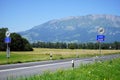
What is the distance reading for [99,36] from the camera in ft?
98.6

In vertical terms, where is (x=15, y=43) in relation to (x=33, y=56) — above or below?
above

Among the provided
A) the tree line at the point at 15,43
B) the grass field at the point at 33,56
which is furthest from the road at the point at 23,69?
the tree line at the point at 15,43

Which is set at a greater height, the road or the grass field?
the grass field

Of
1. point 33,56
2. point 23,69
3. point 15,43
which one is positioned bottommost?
point 23,69

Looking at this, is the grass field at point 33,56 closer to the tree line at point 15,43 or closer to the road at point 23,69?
the road at point 23,69

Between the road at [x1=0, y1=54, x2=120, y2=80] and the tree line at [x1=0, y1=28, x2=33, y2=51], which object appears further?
the tree line at [x1=0, y1=28, x2=33, y2=51]

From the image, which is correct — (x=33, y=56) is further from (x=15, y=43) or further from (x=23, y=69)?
(x=15, y=43)

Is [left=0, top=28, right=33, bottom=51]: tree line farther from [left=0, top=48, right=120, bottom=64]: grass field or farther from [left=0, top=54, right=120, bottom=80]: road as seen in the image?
[left=0, top=54, right=120, bottom=80]: road

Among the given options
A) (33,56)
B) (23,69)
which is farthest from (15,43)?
(23,69)

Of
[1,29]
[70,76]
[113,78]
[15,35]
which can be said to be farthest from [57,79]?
[1,29]

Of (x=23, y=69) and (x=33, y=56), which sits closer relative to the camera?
(x=23, y=69)

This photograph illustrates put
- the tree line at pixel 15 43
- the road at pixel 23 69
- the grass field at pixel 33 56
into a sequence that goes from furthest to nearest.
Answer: the tree line at pixel 15 43 < the grass field at pixel 33 56 < the road at pixel 23 69

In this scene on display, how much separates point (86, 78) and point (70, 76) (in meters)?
0.72

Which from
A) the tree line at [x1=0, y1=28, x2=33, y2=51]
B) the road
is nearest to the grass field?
the road
